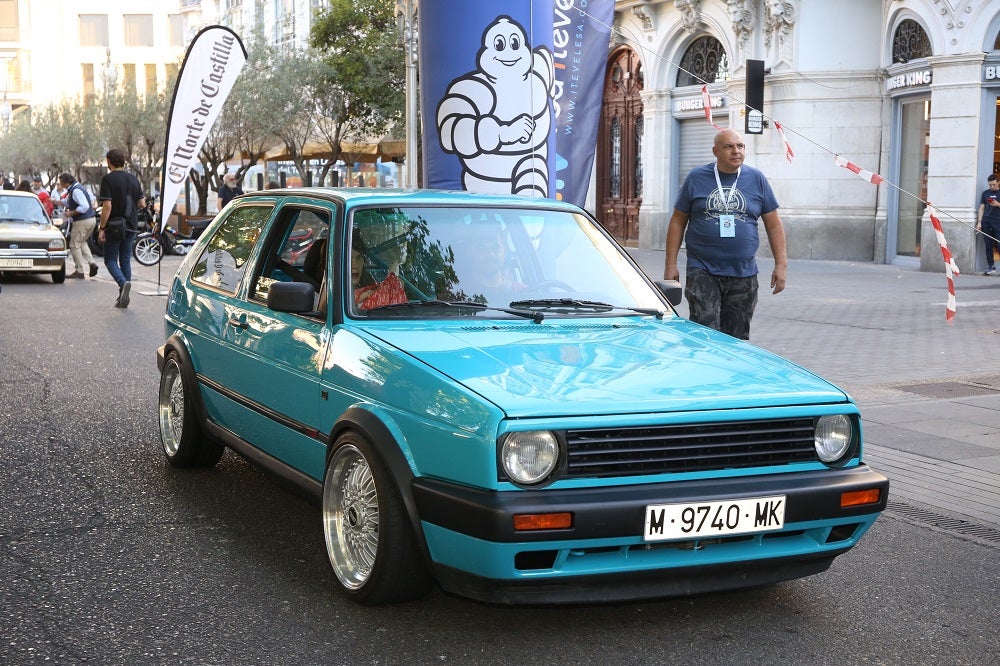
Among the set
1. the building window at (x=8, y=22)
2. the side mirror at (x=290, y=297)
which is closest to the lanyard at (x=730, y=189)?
the side mirror at (x=290, y=297)

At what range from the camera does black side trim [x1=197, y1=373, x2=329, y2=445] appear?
487 cm

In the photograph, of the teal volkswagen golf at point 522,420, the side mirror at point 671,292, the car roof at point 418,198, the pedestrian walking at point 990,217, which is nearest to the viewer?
the teal volkswagen golf at point 522,420

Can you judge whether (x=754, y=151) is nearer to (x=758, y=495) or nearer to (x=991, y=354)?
(x=991, y=354)

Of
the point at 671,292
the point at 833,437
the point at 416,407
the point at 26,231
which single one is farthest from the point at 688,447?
the point at 26,231

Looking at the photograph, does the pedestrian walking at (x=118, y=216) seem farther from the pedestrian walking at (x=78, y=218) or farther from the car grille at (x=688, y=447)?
the car grille at (x=688, y=447)

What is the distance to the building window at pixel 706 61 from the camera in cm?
2683

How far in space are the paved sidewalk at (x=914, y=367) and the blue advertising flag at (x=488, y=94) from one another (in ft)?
9.61

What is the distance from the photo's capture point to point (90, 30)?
3590 inches

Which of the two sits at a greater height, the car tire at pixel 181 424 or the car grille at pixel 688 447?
the car grille at pixel 688 447

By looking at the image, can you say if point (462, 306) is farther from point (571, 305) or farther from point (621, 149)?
point (621, 149)

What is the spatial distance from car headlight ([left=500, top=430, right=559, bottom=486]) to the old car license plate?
17.2 metres

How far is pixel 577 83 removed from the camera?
11.5m

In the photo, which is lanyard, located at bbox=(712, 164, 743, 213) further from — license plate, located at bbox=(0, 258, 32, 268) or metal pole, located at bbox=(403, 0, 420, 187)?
license plate, located at bbox=(0, 258, 32, 268)

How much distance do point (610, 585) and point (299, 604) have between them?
1170mm
